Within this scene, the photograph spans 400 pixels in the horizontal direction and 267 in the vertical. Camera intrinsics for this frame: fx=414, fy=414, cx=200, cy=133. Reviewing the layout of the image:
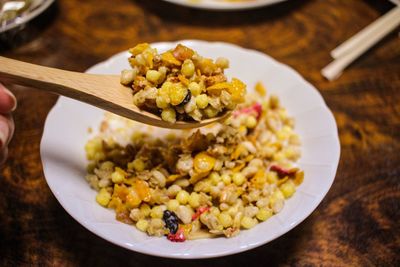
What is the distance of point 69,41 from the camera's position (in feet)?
9.37

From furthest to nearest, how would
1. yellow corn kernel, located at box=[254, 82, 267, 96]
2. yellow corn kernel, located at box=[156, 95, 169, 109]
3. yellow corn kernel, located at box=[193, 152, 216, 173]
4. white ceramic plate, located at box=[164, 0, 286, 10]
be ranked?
white ceramic plate, located at box=[164, 0, 286, 10]
yellow corn kernel, located at box=[254, 82, 267, 96]
yellow corn kernel, located at box=[193, 152, 216, 173]
yellow corn kernel, located at box=[156, 95, 169, 109]

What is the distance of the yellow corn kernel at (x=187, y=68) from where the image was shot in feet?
5.74

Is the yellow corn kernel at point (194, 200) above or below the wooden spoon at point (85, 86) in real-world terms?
below

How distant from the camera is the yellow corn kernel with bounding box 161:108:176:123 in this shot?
5.74 ft

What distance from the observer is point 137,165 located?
1.97 metres

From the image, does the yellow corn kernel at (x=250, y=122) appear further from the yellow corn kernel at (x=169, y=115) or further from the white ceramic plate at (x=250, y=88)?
the yellow corn kernel at (x=169, y=115)

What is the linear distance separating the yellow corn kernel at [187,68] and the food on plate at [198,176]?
30cm

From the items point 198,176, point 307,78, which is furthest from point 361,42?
point 198,176

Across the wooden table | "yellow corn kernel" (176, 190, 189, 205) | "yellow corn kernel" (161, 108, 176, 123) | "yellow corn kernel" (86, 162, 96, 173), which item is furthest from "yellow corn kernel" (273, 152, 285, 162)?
"yellow corn kernel" (86, 162, 96, 173)

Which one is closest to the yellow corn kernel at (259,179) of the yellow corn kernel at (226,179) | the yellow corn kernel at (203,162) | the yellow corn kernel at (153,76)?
the yellow corn kernel at (226,179)

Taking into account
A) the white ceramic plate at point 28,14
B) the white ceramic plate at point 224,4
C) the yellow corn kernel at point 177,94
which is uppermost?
the yellow corn kernel at point 177,94

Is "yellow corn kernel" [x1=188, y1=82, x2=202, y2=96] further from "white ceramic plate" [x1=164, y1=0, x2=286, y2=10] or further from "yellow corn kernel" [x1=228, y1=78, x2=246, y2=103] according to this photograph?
"white ceramic plate" [x1=164, y1=0, x2=286, y2=10]

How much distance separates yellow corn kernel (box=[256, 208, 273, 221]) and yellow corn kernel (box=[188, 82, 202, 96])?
594mm

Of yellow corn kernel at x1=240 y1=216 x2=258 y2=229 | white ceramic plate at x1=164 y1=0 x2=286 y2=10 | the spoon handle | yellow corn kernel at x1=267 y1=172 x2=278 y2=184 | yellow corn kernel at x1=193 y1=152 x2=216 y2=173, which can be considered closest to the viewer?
the spoon handle
